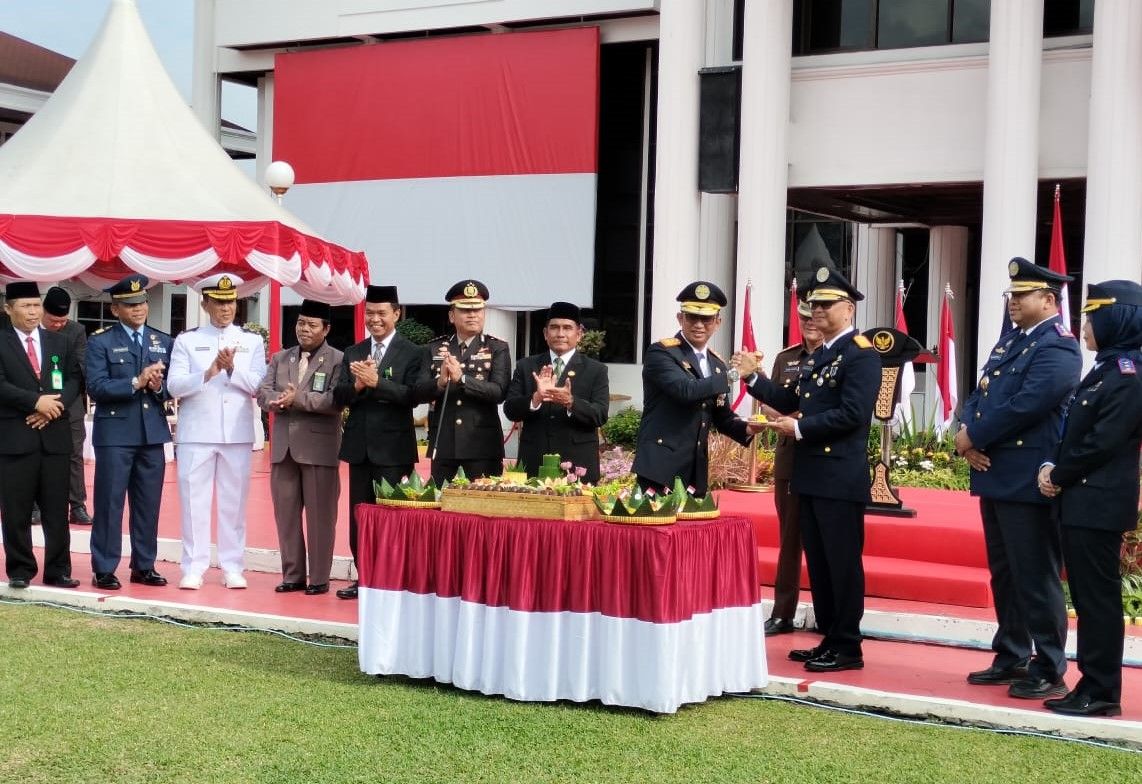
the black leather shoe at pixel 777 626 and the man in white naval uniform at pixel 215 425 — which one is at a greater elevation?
the man in white naval uniform at pixel 215 425

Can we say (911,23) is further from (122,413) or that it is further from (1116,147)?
(122,413)

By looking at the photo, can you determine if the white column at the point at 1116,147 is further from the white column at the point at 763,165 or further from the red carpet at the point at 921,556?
the red carpet at the point at 921,556

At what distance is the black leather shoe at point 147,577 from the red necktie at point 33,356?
147 centimetres

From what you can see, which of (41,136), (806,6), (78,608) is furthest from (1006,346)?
(806,6)

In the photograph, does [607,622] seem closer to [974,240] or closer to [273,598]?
[273,598]

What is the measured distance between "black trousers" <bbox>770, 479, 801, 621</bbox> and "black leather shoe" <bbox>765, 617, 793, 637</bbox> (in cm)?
2

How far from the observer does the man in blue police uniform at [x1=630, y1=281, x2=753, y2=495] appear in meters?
6.68

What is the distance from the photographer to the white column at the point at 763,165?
17109 mm

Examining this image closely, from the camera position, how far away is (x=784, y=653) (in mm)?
7086

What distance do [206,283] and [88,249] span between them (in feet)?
10.6

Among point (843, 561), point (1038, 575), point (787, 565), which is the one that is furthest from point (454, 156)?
point (1038, 575)

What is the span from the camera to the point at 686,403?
6.70 metres

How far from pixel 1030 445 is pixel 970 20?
12675 mm

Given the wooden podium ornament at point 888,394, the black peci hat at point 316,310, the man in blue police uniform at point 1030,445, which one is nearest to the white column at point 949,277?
the wooden podium ornament at point 888,394
